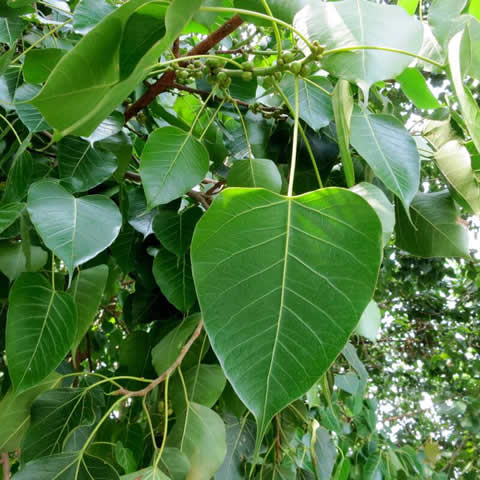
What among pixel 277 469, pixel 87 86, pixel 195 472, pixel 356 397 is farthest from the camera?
pixel 356 397

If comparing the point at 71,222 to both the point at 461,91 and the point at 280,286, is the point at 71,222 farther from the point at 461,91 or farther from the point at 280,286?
the point at 461,91

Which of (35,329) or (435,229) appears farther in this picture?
(435,229)

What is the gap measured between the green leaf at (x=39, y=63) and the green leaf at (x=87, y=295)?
224 millimetres

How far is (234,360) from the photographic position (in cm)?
35

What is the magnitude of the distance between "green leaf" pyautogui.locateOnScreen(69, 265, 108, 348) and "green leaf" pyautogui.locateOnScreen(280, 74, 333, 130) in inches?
11.8

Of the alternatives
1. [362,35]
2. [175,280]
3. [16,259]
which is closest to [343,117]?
[362,35]

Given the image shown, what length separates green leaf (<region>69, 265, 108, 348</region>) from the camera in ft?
1.93

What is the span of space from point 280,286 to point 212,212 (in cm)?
7

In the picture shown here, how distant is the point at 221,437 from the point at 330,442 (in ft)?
0.92

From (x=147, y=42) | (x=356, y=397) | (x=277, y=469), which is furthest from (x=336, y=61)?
(x=356, y=397)

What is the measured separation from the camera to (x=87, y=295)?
60cm

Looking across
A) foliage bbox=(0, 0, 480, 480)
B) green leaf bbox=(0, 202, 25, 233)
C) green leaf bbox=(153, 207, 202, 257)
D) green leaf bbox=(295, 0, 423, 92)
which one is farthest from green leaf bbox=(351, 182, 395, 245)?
green leaf bbox=(0, 202, 25, 233)

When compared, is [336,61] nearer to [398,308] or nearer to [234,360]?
[234,360]

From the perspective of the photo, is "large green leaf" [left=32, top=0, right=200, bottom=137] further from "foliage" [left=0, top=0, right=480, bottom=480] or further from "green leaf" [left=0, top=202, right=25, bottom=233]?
"green leaf" [left=0, top=202, right=25, bottom=233]
